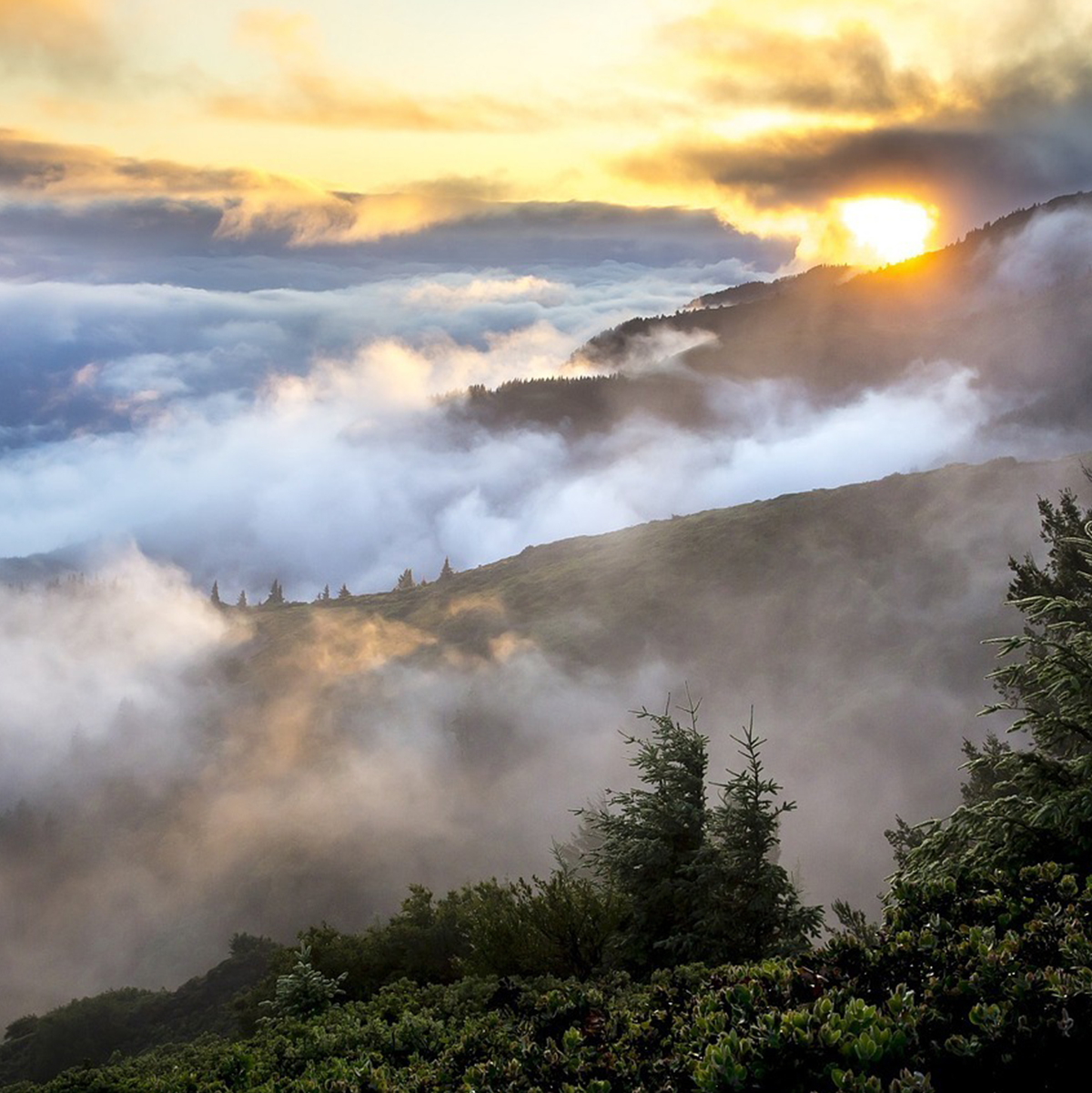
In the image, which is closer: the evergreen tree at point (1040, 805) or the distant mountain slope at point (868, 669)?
the evergreen tree at point (1040, 805)

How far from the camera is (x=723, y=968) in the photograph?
11.2 meters

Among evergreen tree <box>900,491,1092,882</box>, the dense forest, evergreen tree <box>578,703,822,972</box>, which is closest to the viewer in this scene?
the dense forest

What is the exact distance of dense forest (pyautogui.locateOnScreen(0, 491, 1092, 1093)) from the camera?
7074 millimetres

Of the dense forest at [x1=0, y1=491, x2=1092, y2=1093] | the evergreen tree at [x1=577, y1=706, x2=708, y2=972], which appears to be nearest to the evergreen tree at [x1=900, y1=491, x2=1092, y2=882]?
the dense forest at [x1=0, y1=491, x2=1092, y2=1093]

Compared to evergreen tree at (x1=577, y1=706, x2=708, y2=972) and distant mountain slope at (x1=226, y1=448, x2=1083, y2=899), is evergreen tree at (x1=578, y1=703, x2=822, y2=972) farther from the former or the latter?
distant mountain slope at (x1=226, y1=448, x2=1083, y2=899)

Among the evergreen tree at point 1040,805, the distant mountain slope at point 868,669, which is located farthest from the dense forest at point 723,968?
the distant mountain slope at point 868,669

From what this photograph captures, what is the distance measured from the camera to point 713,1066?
696 cm

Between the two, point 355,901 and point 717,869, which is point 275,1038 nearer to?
point 717,869

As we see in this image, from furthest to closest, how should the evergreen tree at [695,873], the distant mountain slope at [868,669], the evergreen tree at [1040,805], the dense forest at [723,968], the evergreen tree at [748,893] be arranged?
the distant mountain slope at [868,669]
the evergreen tree at [695,873]
the evergreen tree at [748,893]
the evergreen tree at [1040,805]
the dense forest at [723,968]

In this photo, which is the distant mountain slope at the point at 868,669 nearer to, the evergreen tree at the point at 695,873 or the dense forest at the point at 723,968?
the dense forest at the point at 723,968

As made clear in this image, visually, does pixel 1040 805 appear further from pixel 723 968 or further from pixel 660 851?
pixel 660 851

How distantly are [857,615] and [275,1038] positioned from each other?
177124 mm

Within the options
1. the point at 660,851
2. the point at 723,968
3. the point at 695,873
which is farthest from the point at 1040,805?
the point at 660,851

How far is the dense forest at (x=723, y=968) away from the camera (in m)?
7.07
